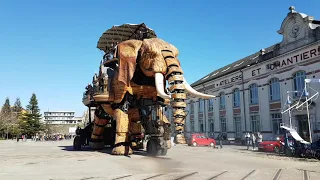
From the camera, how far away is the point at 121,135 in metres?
18.0

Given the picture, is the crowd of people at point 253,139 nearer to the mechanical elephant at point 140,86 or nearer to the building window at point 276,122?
the building window at point 276,122

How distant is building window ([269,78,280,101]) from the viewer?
1203 inches

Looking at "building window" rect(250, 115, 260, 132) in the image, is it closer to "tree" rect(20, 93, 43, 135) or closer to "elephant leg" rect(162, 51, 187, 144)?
"elephant leg" rect(162, 51, 187, 144)

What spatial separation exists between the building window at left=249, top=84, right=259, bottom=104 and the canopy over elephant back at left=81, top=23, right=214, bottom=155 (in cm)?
1672

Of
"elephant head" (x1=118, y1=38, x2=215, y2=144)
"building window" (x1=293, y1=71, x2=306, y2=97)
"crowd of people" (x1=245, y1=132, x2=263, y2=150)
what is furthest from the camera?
"crowd of people" (x1=245, y1=132, x2=263, y2=150)

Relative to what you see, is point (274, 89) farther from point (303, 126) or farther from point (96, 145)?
point (96, 145)

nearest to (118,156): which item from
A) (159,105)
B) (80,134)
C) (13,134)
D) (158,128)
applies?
(158,128)

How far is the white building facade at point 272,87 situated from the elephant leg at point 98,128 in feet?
45.3

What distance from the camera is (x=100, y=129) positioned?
74.6ft

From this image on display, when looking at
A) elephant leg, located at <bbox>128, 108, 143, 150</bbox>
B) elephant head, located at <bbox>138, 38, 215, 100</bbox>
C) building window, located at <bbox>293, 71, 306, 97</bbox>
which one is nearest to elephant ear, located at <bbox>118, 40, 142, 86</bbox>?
elephant head, located at <bbox>138, 38, 215, 100</bbox>

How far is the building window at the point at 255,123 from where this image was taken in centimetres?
3309

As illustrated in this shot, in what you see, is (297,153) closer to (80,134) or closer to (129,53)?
(129,53)

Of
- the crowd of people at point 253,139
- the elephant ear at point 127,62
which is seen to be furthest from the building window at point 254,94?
the elephant ear at point 127,62

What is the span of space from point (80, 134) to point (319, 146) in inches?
658
